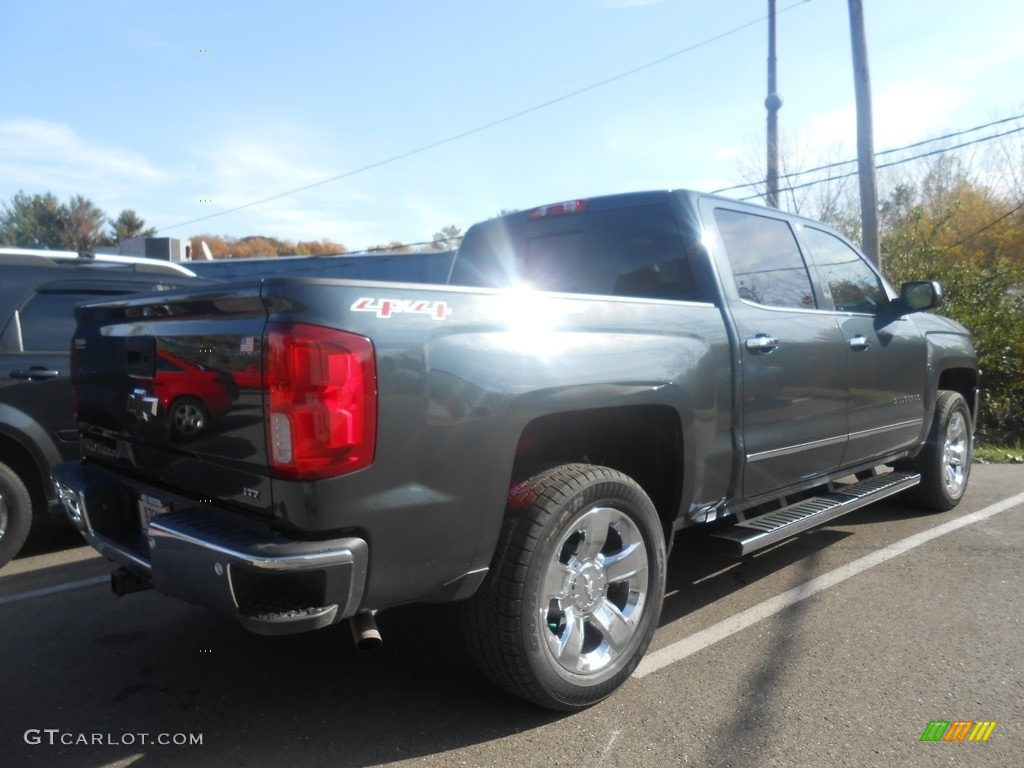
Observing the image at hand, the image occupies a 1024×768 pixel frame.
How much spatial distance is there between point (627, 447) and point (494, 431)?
1060 mm

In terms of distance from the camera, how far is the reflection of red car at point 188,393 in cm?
249

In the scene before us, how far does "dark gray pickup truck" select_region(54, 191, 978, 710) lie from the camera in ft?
7.48

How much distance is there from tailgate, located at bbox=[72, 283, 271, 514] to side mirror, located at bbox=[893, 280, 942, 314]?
164 inches

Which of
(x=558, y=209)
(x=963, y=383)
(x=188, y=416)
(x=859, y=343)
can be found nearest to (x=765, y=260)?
(x=859, y=343)

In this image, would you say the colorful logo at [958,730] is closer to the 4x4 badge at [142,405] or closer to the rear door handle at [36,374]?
the 4x4 badge at [142,405]

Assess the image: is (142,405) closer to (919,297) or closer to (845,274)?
(845,274)

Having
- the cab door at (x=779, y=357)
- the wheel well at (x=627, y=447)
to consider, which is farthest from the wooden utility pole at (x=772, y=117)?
the wheel well at (x=627, y=447)

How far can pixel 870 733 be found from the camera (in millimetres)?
2791

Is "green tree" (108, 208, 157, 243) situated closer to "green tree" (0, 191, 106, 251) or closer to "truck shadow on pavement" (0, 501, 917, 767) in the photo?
"green tree" (0, 191, 106, 251)

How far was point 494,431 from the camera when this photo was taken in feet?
8.55

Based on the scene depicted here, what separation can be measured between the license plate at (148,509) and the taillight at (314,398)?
2.52ft

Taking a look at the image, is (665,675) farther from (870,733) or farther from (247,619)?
(247,619)

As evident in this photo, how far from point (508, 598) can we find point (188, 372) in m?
1.29

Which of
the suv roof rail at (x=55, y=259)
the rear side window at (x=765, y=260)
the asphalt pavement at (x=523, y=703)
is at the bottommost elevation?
the asphalt pavement at (x=523, y=703)
